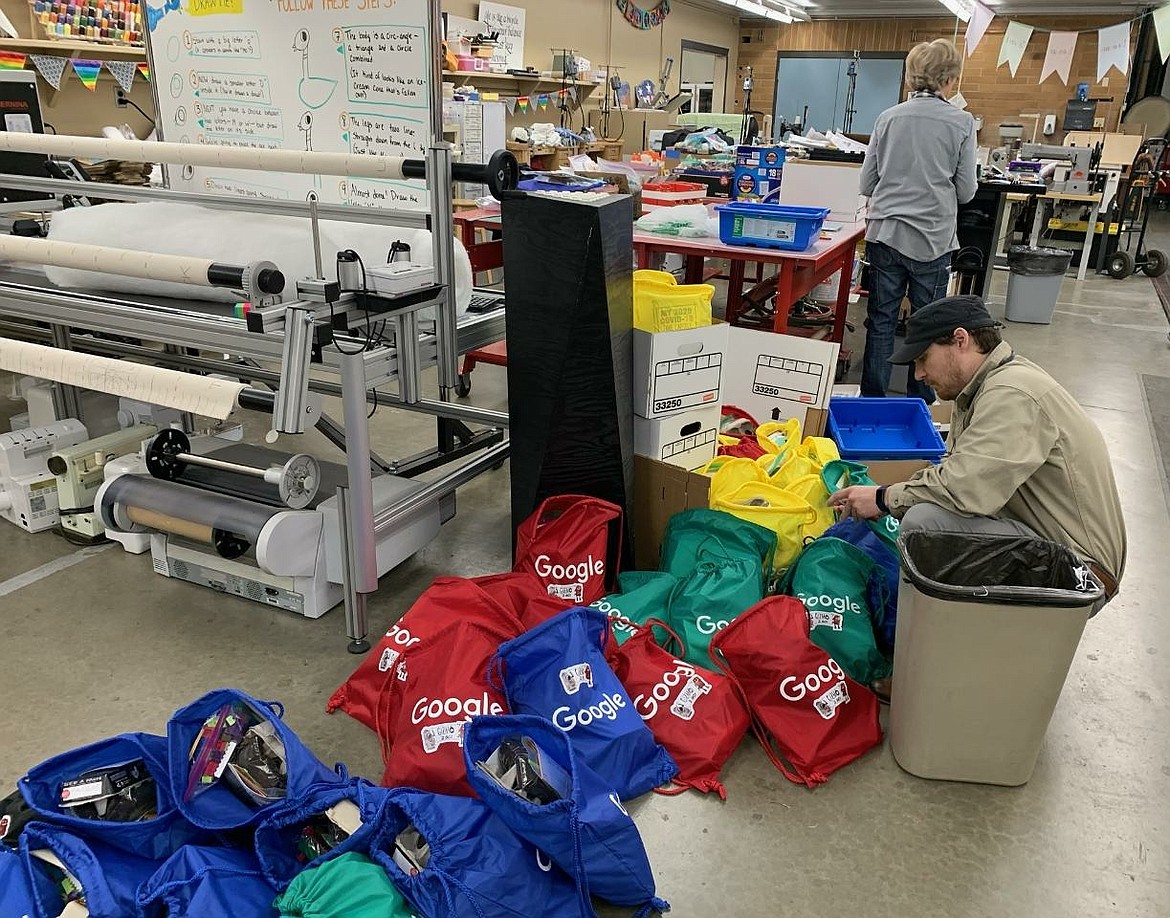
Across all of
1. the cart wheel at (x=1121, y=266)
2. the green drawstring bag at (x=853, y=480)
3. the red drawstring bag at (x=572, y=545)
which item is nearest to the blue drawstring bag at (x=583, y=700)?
the red drawstring bag at (x=572, y=545)

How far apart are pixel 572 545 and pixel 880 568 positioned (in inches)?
33.1

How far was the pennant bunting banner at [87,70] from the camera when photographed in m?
4.76

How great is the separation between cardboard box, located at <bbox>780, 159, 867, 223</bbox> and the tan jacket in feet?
10.9

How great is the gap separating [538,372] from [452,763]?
1135 mm

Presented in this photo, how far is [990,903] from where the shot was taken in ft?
5.41

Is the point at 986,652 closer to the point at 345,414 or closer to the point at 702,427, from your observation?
the point at 702,427

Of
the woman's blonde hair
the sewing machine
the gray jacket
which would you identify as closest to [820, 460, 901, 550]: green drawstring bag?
the gray jacket

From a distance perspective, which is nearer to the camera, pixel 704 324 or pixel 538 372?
pixel 538 372

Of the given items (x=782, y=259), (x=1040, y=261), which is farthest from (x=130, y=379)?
(x=1040, y=261)

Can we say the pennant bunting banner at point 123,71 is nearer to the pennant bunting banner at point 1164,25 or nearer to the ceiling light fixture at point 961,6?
the pennant bunting banner at point 1164,25

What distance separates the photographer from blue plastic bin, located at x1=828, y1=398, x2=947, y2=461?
3434mm

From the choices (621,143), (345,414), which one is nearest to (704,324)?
(345,414)

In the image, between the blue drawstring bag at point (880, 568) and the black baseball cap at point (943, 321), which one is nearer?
the black baseball cap at point (943, 321)

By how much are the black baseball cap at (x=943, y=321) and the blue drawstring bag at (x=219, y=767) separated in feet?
5.34
